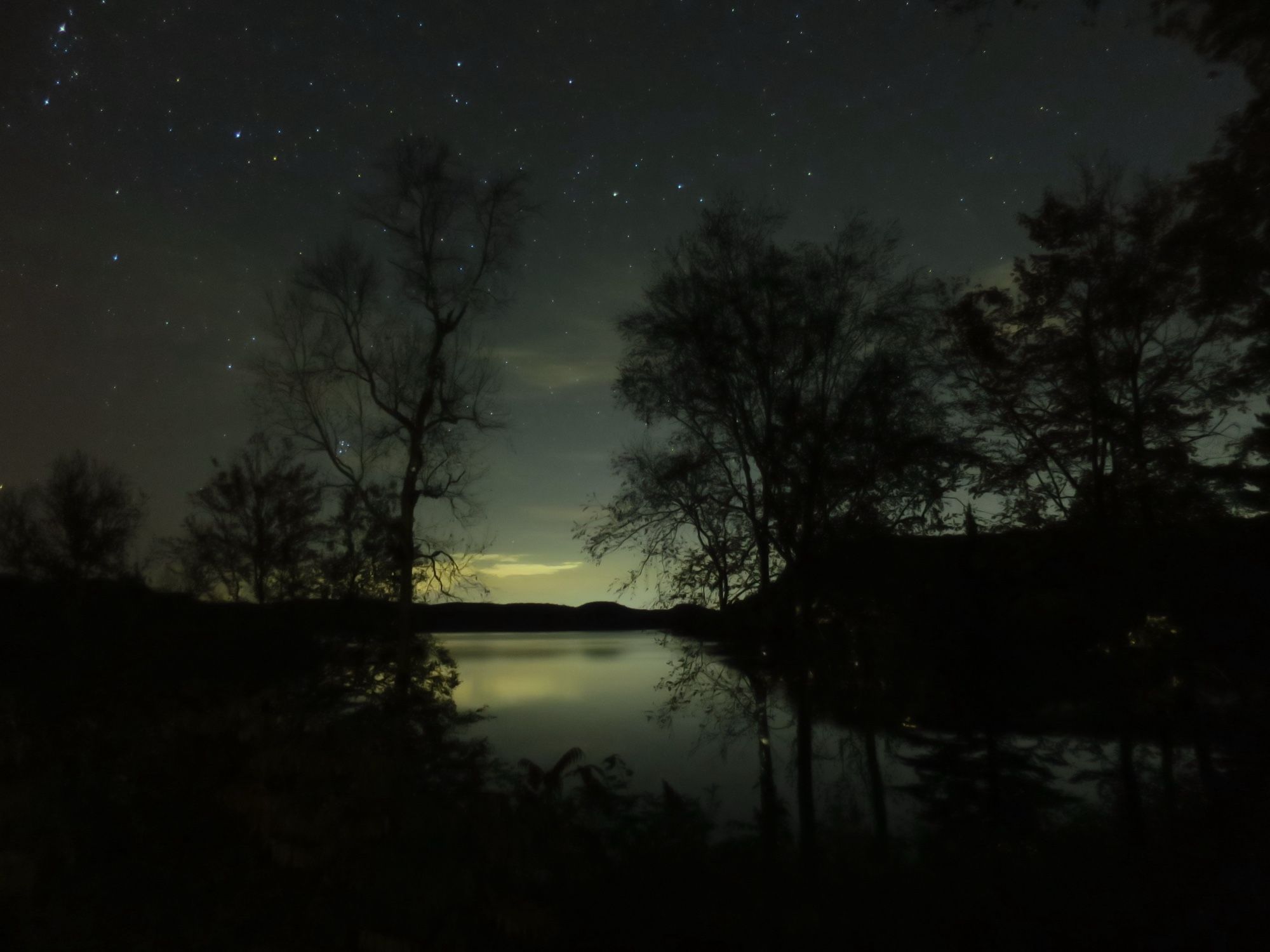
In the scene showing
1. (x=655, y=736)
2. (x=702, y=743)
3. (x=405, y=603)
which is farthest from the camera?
(x=405, y=603)

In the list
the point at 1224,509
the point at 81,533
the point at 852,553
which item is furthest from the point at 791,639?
the point at 81,533

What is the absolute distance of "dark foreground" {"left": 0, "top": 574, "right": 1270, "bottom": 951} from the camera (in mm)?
6629

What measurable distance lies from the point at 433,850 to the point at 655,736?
1218cm

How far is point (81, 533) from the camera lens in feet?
123

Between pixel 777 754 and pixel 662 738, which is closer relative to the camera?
pixel 777 754

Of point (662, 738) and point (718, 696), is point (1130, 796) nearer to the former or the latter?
point (662, 738)

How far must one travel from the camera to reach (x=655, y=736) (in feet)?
62.4

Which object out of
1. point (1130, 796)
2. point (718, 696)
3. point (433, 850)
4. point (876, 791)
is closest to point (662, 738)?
point (718, 696)

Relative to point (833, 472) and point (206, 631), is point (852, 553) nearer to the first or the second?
point (833, 472)

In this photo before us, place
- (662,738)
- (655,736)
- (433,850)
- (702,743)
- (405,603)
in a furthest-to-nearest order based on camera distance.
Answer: (405,603), (655,736), (662,738), (702,743), (433,850)

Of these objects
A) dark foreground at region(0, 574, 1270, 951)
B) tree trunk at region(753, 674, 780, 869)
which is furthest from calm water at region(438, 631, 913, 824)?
dark foreground at region(0, 574, 1270, 951)

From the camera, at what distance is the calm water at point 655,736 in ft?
45.4

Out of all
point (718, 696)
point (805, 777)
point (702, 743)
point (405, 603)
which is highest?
point (405, 603)

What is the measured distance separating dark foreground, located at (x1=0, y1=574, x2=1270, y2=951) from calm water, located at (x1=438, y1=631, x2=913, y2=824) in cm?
225
